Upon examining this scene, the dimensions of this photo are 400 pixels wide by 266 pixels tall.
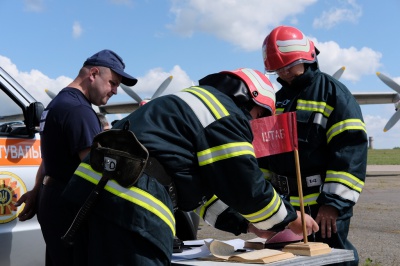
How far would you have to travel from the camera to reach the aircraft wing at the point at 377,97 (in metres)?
35.8

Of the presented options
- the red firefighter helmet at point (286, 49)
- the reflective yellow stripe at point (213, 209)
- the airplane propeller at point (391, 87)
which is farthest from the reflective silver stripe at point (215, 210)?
the airplane propeller at point (391, 87)

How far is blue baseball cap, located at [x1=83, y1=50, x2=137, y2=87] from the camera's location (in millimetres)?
3828

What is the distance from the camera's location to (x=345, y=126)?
3596mm

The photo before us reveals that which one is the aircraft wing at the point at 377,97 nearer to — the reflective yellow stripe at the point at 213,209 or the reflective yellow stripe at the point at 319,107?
the reflective yellow stripe at the point at 319,107

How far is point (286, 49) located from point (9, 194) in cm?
235

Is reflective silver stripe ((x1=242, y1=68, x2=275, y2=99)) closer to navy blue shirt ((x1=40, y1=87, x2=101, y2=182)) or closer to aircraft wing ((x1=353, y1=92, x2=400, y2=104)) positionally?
navy blue shirt ((x1=40, y1=87, x2=101, y2=182))

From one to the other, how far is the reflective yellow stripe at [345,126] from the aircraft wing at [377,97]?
32779 mm

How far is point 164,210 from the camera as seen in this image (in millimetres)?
2477

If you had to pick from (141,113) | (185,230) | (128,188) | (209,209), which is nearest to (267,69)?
(209,209)

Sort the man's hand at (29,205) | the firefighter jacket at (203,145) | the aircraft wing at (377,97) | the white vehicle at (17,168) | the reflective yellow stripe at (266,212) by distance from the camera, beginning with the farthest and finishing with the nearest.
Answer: the aircraft wing at (377,97)
the white vehicle at (17,168)
the man's hand at (29,205)
the reflective yellow stripe at (266,212)
the firefighter jacket at (203,145)

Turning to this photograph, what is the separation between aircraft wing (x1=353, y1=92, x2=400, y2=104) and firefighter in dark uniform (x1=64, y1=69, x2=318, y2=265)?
34.0m

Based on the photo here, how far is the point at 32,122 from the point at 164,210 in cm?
248

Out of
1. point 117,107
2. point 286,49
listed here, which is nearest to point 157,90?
point 117,107

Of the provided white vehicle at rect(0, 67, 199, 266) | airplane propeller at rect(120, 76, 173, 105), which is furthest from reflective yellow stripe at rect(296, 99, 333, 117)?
airplane propeller at rect(120, 76, 173, 105)
